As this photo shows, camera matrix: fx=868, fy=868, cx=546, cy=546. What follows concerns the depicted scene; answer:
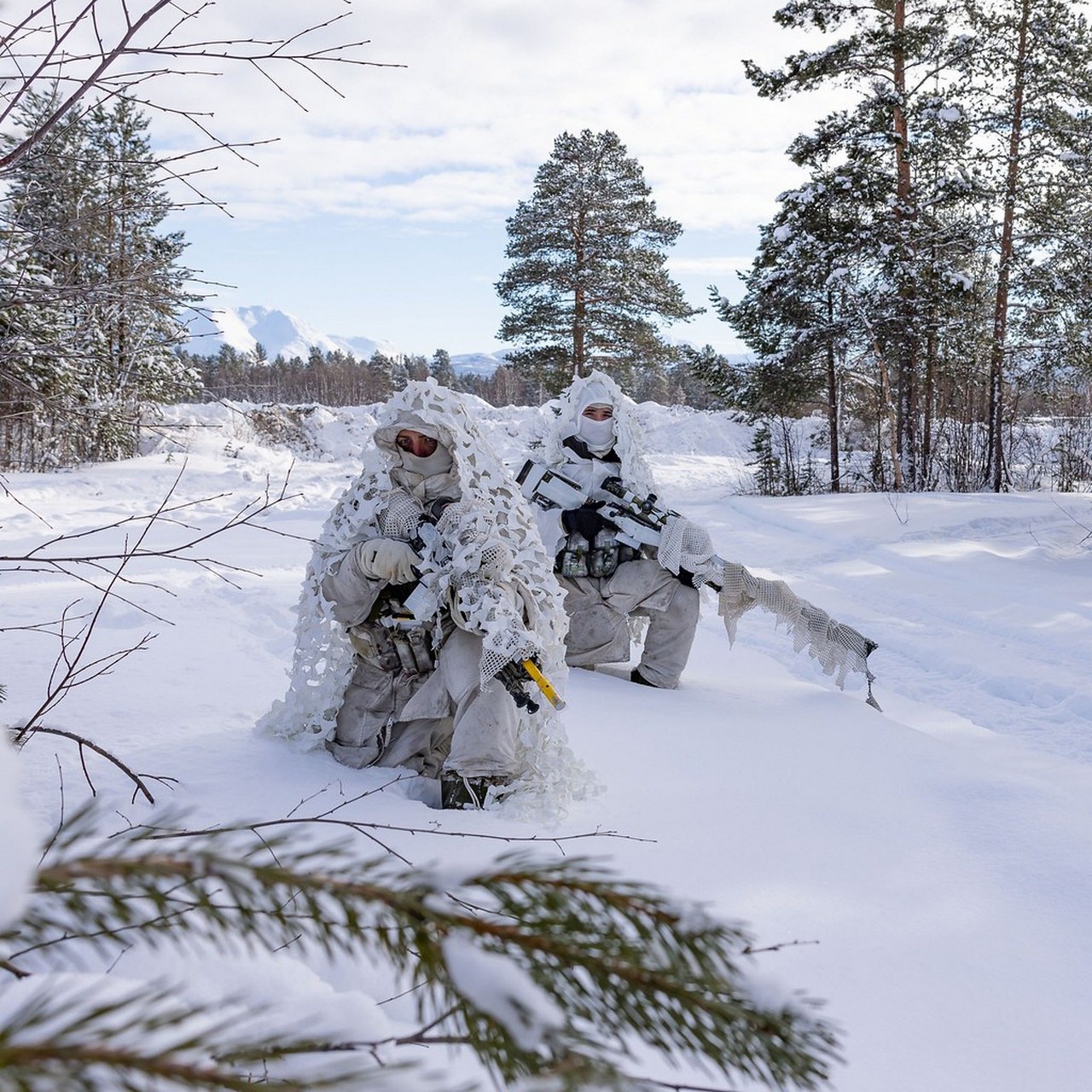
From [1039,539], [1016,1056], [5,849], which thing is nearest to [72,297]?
[5,849]

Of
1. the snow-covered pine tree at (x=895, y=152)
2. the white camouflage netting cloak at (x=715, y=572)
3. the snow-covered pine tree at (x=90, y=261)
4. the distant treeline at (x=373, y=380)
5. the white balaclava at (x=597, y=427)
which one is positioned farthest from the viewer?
the distant treeline at (x=373, y=380)

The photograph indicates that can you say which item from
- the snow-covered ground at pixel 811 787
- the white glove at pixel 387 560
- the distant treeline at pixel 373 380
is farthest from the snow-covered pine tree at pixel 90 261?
the distant treeline at pixel 373 380

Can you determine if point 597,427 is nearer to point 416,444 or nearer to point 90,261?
point 416,444

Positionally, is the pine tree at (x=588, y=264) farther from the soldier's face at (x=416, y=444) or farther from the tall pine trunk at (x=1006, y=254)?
the soldier's face at (x=416, y=444)

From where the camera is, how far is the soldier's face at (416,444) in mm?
3328

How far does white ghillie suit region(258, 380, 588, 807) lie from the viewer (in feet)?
10.1

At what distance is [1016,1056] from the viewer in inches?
68.7

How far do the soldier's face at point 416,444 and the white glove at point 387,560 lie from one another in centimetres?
40

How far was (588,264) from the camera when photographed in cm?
1911

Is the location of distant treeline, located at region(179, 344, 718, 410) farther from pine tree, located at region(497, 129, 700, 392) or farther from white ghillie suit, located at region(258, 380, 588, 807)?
white ghillie suit, located at region(258, 380, 588, 807)

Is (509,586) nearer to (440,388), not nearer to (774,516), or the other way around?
(440,388)

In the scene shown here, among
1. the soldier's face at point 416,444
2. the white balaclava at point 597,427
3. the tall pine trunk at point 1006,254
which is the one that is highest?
the tall pine trunk at point 1006,254

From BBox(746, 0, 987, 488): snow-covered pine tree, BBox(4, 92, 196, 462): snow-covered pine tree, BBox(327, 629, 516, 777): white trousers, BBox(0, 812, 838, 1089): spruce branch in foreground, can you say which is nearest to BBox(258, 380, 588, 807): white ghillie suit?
BBox(327, 629, 516, 777): white trousers

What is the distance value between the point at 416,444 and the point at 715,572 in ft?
7.12
